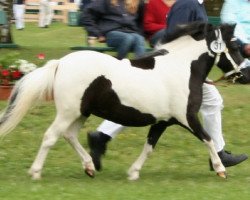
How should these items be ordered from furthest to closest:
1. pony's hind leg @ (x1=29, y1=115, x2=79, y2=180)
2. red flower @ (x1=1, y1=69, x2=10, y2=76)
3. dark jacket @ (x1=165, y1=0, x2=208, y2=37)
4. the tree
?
the tree, red flower @ (x1=1, y1=69, x2=10, y2=76), dark jacket @ (x1=165, y1=0, x2=208, y2=37), pony's hind leg @ (x1=29, y1=115, x2=79, y2=180)

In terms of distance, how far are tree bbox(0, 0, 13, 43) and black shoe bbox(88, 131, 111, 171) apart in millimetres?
9714

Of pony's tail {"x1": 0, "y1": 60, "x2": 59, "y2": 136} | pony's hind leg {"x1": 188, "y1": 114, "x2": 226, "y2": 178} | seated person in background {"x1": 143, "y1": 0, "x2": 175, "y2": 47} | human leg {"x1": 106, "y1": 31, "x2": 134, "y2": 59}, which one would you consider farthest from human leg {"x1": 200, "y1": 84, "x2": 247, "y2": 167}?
human leg {"x1": 106, "y1": 31, "x2": 134, "y2": 59}

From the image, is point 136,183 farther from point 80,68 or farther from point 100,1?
point 100,1

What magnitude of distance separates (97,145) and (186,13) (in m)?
1.77

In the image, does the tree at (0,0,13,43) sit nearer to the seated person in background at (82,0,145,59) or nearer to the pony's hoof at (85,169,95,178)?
the seated person in background at (82,0,145,59)

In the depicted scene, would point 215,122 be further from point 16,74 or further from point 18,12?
point 18,12

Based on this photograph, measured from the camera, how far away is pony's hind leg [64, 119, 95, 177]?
806cm

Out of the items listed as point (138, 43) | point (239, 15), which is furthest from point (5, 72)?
point (239, 15)

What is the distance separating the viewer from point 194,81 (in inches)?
313

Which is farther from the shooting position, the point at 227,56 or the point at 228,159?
the point at 228,159

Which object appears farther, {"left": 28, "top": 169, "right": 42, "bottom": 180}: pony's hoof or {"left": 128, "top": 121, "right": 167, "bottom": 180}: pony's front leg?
{"left": 128, "top": 121, "right": 167, "bottom": 180}: pony's front leg

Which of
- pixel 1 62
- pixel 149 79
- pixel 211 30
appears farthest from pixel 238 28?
pixel 1 62

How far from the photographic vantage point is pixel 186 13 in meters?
8.41

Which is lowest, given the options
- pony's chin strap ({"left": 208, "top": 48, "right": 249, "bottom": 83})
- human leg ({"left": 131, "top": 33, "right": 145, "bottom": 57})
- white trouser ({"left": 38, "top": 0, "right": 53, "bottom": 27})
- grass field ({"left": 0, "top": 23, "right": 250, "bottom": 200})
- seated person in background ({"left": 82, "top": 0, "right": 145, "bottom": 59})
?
white trouser ({"left": 38, "top": 0, "right": 53, "bottom": 27})
